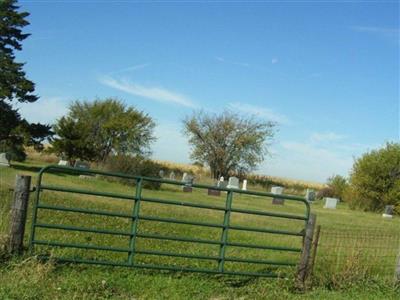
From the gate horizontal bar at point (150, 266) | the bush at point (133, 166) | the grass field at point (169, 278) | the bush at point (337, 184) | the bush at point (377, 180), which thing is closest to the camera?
the grass field at point (169, 278)

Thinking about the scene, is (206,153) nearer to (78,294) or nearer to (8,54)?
(8,54)

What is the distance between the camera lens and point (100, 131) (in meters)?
57.2

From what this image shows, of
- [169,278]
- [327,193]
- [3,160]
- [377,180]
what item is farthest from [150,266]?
[327,193]

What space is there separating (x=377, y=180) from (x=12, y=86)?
30521 mm

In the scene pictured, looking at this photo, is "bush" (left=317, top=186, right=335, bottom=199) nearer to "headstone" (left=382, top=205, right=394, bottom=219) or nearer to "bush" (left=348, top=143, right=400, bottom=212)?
"bush" (left=348, top=143, right=400, bottom=212)

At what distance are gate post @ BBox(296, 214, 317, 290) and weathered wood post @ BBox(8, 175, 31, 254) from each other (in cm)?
467

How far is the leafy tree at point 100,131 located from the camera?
53.7 meters

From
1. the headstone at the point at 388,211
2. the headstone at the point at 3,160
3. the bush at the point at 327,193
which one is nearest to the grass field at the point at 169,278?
the headstone at the point at 3,160

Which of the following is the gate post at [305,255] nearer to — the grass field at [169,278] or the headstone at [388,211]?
the grass field at [169,278]

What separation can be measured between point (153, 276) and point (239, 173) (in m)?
58.2

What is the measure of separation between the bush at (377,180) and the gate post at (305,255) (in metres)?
40.3

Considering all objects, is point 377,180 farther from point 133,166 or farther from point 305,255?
point 305,255

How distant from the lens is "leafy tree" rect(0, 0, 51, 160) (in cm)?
3844

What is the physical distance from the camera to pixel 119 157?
129 ft
